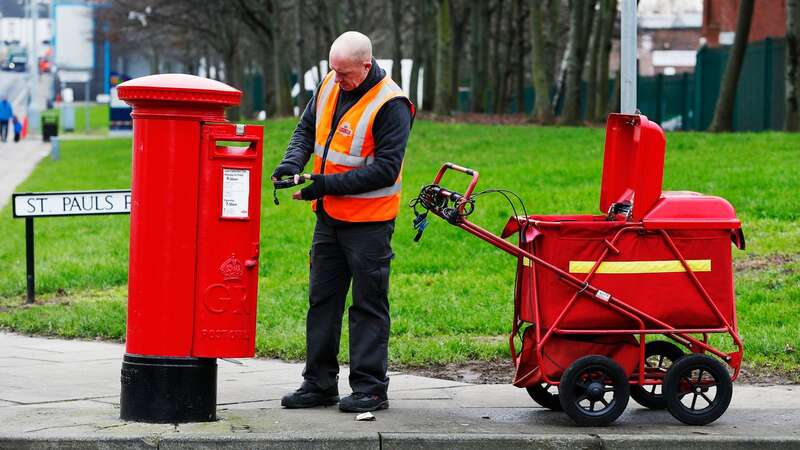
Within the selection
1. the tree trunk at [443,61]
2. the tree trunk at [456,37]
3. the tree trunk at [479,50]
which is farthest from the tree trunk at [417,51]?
the tree trunk at [443,61]

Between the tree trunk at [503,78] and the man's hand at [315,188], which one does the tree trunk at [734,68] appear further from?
the man's hand at [315,188]

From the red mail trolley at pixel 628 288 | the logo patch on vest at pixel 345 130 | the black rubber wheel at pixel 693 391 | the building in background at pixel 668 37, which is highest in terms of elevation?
the building in background at pixel 668 37

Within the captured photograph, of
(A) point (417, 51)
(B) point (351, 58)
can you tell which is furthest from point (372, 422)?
(A) point (417, 51)

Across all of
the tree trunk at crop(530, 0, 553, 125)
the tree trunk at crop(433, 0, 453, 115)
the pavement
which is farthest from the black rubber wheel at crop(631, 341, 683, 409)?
the tree trunk at crop(433, 0, 453, 115)

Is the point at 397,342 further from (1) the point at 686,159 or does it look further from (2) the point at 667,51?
(2) the point at 667,51

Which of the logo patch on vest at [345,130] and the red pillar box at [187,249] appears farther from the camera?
the logo patch on vest at [345,130]

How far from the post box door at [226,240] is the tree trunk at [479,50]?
108 ft

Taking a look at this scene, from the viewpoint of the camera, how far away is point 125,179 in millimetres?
26812

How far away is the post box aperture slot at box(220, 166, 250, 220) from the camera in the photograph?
634 centimetres

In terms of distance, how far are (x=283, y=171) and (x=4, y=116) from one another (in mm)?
45089

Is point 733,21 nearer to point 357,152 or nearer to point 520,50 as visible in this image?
point 520,50

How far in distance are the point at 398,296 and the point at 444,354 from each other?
7.87 ft

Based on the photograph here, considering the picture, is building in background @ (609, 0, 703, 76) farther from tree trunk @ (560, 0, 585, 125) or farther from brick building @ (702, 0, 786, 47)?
tree trunk @ (560, 0, 585, 125)

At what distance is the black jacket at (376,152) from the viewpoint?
650cm
